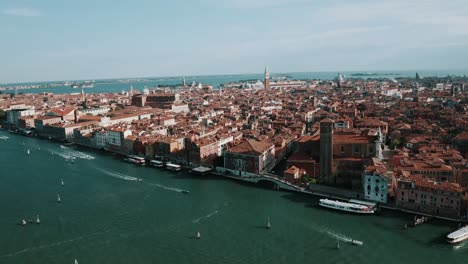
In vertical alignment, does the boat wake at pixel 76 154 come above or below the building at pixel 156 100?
below

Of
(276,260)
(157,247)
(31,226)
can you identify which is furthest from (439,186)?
(31,226)

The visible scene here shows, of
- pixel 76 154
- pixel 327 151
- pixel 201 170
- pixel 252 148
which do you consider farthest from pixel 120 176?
pixel 327 151

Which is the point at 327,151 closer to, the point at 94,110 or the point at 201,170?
the point at 201,170

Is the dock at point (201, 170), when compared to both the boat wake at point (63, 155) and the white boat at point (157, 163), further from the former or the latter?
the boat wake at point (63, 155)

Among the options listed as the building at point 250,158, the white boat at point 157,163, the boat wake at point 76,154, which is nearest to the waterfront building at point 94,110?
the boat wake at point 76,154

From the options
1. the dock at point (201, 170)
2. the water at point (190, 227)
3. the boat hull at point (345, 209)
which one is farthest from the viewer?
the dock at point (201, 170)

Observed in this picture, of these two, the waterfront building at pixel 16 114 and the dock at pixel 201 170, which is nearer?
the dock at pixel 201 170
